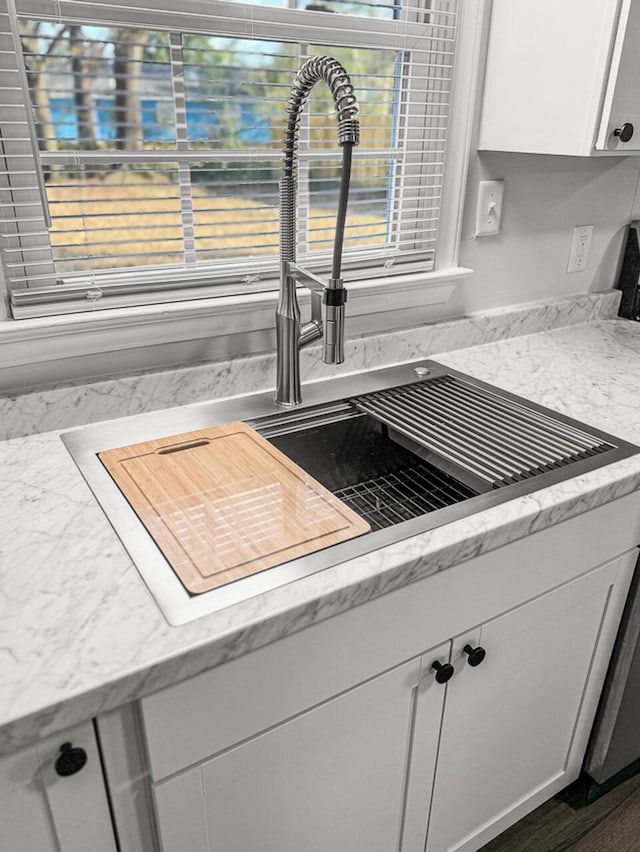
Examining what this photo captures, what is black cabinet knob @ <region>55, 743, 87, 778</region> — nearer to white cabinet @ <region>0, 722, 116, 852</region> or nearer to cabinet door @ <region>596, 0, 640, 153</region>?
white cabinet @ <region>0, 722, 116, 852</region>

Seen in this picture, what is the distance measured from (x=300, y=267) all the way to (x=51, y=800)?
0.83 meters

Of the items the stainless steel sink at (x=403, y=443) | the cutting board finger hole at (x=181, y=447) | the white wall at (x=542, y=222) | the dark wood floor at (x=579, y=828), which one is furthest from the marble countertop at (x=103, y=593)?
the dark wood floor at (x=579, y=828)

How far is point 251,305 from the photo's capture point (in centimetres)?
127

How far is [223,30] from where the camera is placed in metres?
1.13

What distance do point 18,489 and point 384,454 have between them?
603mm

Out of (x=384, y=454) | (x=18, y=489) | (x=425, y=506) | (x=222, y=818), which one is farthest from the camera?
(x=384, y=454)

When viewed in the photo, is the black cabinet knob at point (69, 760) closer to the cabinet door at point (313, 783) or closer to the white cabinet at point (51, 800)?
the white cabinet at point (51, 800)

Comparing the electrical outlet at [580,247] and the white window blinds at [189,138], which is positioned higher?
the white window blinds at [189,138]

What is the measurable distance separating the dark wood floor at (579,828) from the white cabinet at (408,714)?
6.3 inches

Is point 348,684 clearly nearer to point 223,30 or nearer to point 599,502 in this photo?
point 599,502

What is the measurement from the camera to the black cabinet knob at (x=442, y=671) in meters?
0.96

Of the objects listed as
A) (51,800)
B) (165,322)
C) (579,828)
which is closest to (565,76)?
(165,322)

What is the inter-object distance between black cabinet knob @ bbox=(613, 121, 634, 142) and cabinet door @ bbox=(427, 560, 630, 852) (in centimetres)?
76

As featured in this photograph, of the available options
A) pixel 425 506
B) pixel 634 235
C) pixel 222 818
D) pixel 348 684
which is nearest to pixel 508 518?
pixel 425 506
